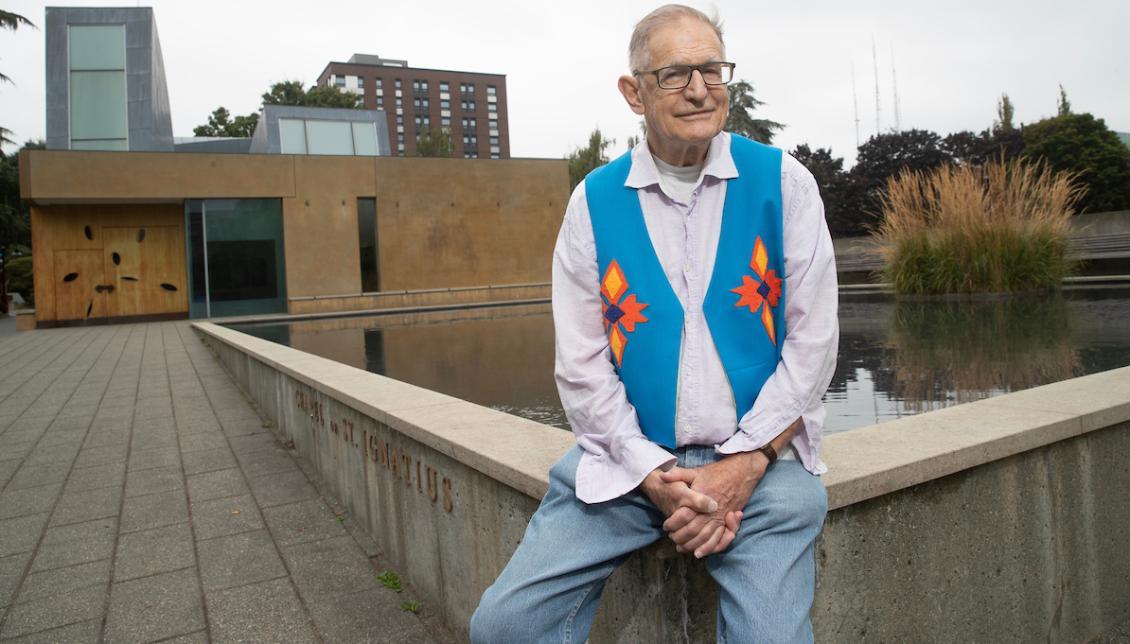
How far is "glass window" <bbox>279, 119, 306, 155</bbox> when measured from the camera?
2277 centimetres

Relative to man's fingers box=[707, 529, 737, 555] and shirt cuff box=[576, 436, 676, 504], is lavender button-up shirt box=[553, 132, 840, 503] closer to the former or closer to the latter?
shirt cuff box=[576, 436, 676, 504]

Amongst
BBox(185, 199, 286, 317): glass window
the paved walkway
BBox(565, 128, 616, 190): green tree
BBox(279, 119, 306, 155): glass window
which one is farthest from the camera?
BBox(565, 128, 616, 190): green tree

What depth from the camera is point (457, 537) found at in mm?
2078

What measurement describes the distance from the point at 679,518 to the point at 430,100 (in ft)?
278

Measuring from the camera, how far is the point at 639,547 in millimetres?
1312

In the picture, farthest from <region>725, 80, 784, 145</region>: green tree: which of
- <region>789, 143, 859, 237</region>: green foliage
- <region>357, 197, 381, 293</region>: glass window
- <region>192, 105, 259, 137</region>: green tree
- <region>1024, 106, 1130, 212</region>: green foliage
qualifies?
<region>192, 105, 259, 137</region>: green tree

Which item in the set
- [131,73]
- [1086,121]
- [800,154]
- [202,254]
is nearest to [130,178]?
[202,254]

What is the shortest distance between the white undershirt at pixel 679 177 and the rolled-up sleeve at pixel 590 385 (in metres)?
0.15

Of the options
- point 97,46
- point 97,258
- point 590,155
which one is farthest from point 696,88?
point 590,155

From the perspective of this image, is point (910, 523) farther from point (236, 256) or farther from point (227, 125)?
point (227, 125)

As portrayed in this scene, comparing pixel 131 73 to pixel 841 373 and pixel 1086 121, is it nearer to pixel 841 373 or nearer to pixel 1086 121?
pixel 841 373

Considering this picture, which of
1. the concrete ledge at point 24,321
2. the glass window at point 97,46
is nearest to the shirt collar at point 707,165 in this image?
the concrete ledge at point 24,321

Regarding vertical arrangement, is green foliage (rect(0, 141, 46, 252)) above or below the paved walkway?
above

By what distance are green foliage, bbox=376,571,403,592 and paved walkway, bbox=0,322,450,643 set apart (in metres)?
0.02
